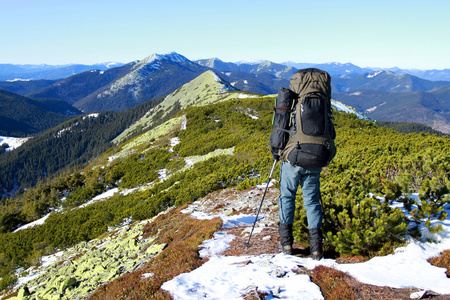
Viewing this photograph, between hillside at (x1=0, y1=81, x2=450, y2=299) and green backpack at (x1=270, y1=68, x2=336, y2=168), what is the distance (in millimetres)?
1163

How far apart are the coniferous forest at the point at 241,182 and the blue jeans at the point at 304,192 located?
0.33 m

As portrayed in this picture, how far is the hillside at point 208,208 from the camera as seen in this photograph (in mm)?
4512

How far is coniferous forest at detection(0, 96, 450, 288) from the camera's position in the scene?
4574 millimetres

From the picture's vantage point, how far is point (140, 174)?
26609 mm

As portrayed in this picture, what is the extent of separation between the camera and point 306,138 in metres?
4.62

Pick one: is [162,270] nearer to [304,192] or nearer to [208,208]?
[304,192]

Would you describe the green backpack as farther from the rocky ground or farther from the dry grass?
the dry grass

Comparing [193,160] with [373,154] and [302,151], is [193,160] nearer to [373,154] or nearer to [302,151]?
[373,154]

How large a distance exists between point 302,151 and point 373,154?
21.4 ft

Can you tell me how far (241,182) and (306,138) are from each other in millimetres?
9360

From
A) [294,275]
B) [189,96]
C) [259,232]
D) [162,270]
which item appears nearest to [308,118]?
[294,275]

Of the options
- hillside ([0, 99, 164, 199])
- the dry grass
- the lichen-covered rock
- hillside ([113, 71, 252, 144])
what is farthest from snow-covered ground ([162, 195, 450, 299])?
hillside ([0, 99, 164, 199])

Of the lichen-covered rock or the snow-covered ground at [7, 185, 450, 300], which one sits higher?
the snow-covered ground at [7, 185, 450, 300]

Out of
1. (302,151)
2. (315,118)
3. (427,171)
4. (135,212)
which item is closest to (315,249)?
(302,151)
